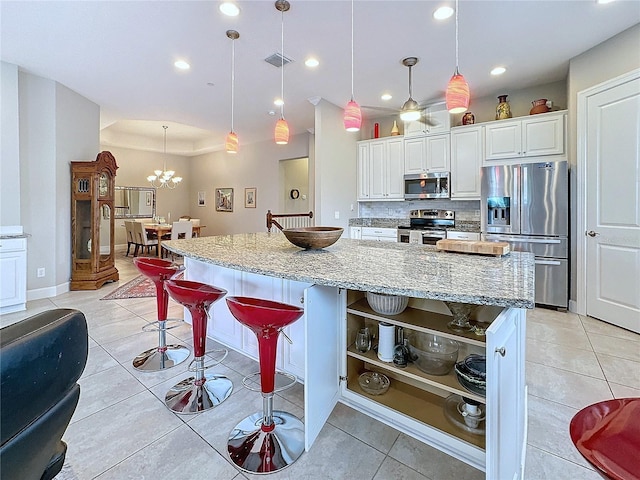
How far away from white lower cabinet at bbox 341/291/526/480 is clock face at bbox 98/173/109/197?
184 inches

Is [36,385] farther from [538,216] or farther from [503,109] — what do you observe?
[503,109]

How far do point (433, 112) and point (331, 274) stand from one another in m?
4.27

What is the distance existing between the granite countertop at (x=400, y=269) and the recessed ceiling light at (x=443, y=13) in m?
2.05

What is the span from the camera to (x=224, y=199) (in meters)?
8.52

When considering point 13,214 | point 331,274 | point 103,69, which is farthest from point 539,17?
point 13,214

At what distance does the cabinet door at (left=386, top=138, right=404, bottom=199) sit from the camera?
5000 mm

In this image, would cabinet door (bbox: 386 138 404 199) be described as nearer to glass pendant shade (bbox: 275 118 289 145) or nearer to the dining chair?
glass pendant shade (bbox: 275 118 289 145)

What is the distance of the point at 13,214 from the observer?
360 centimetres

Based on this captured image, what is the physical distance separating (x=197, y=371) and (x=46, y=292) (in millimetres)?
3692

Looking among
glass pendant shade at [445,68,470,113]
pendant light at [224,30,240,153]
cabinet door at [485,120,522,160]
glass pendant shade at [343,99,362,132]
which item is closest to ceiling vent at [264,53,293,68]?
pendant light at [224,30,240,153]

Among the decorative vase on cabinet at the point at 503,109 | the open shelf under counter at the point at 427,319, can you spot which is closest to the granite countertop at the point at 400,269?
the open shelf under counter at the point at 427,319

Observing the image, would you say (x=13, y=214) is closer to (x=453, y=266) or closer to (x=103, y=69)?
(x=103, y=69)

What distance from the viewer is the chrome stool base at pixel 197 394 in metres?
1.82

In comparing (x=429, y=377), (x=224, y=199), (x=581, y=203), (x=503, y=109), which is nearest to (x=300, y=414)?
(x=429, y=377)
